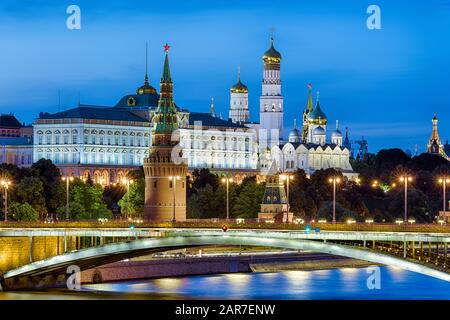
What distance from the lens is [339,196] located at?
138 metres

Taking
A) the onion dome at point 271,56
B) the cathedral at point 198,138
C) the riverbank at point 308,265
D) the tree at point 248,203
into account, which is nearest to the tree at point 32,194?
the tree at point 248,203

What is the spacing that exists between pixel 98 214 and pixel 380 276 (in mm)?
28658

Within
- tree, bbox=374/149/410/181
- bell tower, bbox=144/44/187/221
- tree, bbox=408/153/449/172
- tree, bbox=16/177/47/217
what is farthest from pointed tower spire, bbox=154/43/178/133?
tree, bbox=408/153/449/172

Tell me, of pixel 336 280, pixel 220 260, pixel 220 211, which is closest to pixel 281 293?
pixel 336 280

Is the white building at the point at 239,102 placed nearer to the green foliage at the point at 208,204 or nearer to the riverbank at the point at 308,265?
the green foliage at the point at 208,204

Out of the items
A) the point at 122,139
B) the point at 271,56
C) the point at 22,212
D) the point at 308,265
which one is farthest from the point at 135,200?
the point at 271,56

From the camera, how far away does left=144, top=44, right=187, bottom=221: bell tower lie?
10231 cm

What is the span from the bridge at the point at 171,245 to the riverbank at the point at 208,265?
339 cm

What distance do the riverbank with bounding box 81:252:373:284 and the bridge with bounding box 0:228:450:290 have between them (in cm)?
339

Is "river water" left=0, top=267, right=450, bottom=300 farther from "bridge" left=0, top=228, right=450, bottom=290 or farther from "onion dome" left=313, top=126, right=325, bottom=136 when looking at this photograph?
"onion dome" left=313, top=126, right=325, bottom=136

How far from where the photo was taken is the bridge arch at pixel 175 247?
62375 millimetres

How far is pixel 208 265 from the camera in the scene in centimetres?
8831

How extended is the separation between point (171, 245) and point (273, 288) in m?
10.7

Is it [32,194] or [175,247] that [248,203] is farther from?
[175,247]
